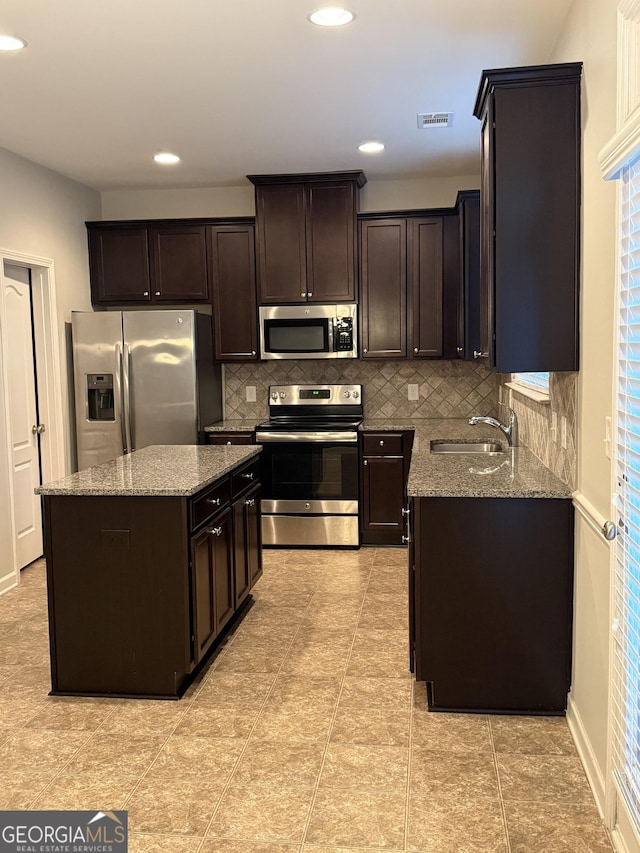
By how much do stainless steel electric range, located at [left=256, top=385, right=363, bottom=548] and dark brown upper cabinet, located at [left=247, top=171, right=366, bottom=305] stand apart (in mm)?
1026

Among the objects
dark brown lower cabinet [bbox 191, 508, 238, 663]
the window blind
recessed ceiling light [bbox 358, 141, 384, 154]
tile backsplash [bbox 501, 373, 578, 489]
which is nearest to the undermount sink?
tile backsplash [bbox 501, 373, 578, 489]

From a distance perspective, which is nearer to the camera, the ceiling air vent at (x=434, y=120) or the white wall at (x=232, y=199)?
the ceiling air vent at (x=434, y=120)

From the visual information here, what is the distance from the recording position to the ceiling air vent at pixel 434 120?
4.29 m

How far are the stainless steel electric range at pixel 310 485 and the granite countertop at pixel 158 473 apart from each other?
1321 millimetres

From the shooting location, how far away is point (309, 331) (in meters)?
5.73

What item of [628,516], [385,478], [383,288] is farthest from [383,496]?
[628,516]

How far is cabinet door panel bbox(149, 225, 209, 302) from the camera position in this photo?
5.86 metres

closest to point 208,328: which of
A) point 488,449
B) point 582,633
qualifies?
point 488,449

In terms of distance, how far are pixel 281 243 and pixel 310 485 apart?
1.81 meters

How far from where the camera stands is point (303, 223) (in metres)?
5.63

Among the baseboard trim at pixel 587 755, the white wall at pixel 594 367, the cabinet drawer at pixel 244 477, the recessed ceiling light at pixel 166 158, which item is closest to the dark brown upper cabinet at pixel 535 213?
the white wall at pixel 594 367

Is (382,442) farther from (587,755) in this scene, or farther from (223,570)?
(587,755)

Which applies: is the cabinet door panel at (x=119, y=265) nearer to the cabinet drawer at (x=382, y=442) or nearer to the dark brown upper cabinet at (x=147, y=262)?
the dark brown upper cabinet at (x=147, y=262)

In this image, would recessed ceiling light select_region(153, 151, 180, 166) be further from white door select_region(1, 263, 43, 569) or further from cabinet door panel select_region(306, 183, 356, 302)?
white door select_region(1, 263, 43, 569)
